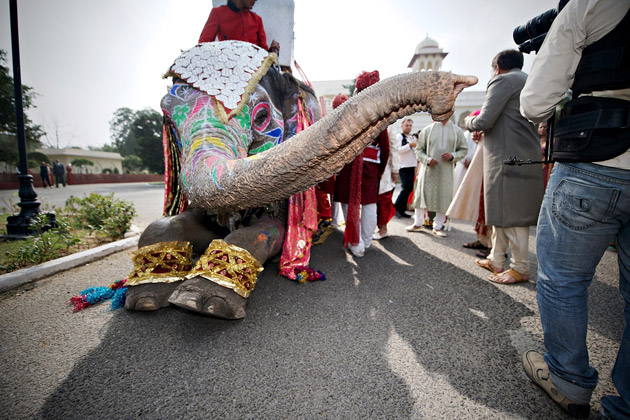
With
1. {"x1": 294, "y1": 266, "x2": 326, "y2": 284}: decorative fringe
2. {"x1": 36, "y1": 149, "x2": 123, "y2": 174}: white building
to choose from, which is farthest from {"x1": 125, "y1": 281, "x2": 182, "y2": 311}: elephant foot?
{"x1": 36, "y1": 149, "x2": 123, "y2": 174}: white building

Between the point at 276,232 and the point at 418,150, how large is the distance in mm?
3649

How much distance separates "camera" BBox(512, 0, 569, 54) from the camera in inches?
63.9

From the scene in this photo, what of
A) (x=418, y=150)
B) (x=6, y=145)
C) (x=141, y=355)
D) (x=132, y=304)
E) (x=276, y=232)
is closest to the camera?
(x=141, y=355)

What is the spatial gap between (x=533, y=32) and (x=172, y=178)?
3.09 metres

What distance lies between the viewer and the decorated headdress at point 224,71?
192 cm

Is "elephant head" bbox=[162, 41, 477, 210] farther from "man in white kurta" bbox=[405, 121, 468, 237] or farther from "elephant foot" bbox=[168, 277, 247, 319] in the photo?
"man in white kurta" bbox=[405, 121, 468, 237]

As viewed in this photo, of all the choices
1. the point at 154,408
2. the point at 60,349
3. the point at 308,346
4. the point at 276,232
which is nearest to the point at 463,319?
the point at 308,346

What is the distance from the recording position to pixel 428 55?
33500 mm

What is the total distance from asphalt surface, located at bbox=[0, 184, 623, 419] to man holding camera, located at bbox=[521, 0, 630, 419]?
9.9 inches

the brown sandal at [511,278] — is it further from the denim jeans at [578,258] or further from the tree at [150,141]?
the tree at [150,141]

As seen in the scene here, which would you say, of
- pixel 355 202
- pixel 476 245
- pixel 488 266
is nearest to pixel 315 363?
pixel 355 202

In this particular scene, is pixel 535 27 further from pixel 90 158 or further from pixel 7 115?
pixel 90 158

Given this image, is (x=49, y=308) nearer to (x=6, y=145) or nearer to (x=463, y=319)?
(x=463, y=319)

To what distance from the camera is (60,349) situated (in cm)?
159
